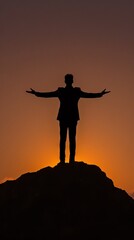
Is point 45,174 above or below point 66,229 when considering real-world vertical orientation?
above

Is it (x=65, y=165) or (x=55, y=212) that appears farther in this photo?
(x=65, y=165)

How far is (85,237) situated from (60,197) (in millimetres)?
1867

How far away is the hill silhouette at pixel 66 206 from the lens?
61.5ft

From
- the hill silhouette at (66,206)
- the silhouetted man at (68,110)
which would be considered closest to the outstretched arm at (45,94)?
the silhouetted man at (68,110)

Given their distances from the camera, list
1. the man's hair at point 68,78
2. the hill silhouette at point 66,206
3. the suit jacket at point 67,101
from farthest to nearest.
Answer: the suit jacket at point 67,101, the man's hair at point 68,78, the hill silhouette at point 66,206

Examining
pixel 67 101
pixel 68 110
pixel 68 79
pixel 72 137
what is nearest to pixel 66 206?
pixel 72 137

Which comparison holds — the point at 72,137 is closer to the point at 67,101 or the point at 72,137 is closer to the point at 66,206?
the point at 67,101

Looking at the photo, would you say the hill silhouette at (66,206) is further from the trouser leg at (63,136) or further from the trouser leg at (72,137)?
the trouser leg at (63,136)

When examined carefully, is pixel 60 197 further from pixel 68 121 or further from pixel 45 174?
pixel 68 121

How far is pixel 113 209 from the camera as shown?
1980 centimetres

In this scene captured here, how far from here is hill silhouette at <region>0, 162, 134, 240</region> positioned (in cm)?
1873

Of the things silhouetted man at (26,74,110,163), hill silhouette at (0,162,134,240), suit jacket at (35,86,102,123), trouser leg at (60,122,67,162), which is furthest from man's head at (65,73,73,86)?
hill silhouette at (0,162,134,240)

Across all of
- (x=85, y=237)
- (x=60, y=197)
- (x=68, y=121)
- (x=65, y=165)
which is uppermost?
(x=68, y=121)

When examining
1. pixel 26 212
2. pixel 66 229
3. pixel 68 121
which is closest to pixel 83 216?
pixel 66 229
